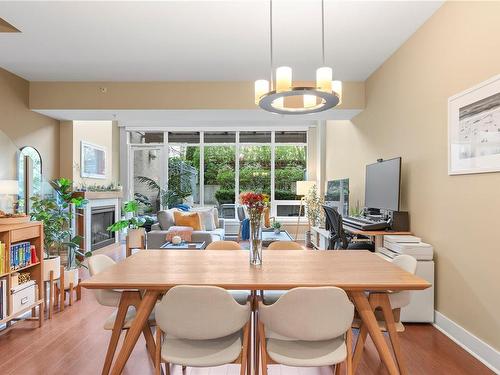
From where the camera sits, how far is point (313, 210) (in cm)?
703

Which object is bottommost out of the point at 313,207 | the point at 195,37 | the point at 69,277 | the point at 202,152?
the point at 69,277

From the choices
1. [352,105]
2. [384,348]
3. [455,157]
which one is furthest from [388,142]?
[384,348]

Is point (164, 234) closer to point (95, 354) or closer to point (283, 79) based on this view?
point (95, 354)

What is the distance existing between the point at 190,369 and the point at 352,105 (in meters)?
4.12

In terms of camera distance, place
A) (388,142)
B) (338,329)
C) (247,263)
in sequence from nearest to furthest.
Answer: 1. (338,329)
2. (247,263)
3. (388,142)

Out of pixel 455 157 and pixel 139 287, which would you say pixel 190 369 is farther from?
pixel 455 157

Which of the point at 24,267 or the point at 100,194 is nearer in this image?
the point at 24,267

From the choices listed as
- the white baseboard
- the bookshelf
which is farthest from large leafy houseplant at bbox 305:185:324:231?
the bookshelf

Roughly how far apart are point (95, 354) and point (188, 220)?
3.17 metres

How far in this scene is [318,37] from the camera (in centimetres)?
343

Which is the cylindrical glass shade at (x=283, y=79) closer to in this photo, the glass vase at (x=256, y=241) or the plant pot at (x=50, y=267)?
the glass vase at (x=256, y=241)

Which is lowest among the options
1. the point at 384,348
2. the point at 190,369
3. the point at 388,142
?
the point at 190,369

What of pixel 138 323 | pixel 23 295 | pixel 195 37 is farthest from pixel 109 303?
pixel 195 37

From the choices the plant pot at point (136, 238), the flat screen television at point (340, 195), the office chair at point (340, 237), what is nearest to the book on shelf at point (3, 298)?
the plant pot at point (136, 238)
